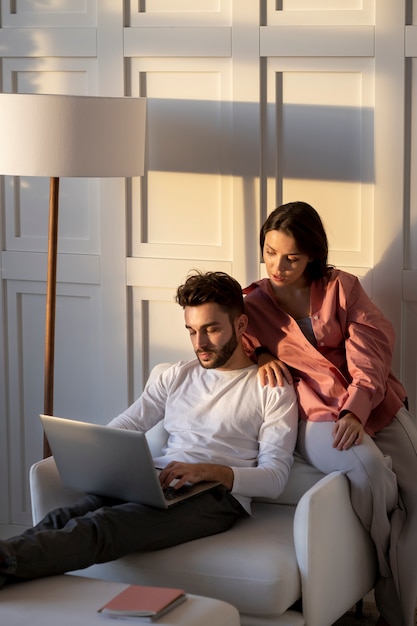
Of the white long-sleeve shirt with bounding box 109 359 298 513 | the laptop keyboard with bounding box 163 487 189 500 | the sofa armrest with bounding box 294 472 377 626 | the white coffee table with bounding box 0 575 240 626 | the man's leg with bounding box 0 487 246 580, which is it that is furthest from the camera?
the white long-sleeve shirt with bounding box 109 359 298 513

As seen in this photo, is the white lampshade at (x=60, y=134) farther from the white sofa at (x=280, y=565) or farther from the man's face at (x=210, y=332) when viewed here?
the white sofa at (x=280, y=565)

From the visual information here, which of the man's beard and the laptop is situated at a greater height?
the man's beard

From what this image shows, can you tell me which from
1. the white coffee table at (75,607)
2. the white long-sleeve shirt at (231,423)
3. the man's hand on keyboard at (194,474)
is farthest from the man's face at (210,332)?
the white coffee table at (75,607)

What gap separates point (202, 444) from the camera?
302 centimetres

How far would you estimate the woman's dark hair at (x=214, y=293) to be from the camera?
298cm

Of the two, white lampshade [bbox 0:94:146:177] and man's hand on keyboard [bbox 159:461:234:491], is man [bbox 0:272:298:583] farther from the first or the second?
white lampshade [bbox 0:94:146:177]

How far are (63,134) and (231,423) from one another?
3.34 ft

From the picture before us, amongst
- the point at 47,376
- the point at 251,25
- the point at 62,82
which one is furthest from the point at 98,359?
the point at 251,25

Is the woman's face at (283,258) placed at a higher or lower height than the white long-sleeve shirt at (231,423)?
higher

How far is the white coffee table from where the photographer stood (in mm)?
2289

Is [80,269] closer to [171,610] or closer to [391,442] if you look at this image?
[391,442]

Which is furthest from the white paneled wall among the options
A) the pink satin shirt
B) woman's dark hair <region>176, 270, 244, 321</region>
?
woman's dark hair <region>176, 270, 244, 321</region>

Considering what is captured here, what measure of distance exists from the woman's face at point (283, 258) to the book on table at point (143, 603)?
105cm

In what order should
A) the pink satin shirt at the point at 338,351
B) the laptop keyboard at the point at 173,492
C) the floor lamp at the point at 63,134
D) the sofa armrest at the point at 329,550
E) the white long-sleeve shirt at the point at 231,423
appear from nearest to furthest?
the sofa armrest at the point at 329,550 → the laptop keyboard at the point at 173,492 → the white long-sleeve shirt at the point at 231,423 → the pink satin shirt at the point at 338,351 → the floor lamp at the point at 63,134
